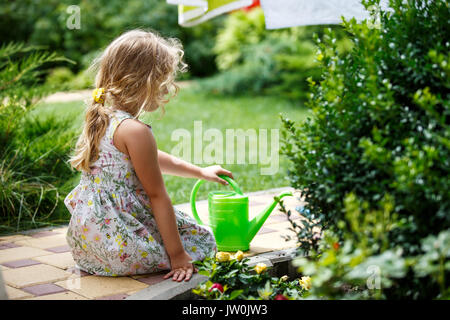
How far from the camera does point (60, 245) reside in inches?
116

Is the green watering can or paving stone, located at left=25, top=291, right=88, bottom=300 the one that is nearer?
paving stone, located at left=25, top=291, right=88, bottom=300

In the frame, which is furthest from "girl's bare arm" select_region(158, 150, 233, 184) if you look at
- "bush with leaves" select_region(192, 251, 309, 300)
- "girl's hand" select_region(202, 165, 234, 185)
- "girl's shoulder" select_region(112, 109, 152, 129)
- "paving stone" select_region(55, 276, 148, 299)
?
"paving stone" select_region(55, 276, 148, 299)

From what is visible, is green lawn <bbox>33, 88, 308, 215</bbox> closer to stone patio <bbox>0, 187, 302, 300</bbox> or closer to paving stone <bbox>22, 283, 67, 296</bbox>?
stone patio <bbox>0, 187, 302, 300</bbox>

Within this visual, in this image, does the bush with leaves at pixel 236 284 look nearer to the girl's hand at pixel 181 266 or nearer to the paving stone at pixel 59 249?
the girl's hand at pixel 181 266

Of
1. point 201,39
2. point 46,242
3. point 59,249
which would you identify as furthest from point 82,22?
point 59,249

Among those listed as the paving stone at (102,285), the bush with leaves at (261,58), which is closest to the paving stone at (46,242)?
the paving stone at (102,285)

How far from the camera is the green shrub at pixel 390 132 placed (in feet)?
5.15

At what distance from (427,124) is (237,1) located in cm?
172

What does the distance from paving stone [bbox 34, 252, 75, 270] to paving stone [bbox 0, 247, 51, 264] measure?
71mm

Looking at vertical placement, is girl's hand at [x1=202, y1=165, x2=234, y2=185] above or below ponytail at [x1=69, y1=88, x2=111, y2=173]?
below

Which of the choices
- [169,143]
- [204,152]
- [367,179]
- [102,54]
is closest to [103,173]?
[102,54]

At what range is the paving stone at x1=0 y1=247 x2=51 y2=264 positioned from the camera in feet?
8.88

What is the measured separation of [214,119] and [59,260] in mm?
5903
